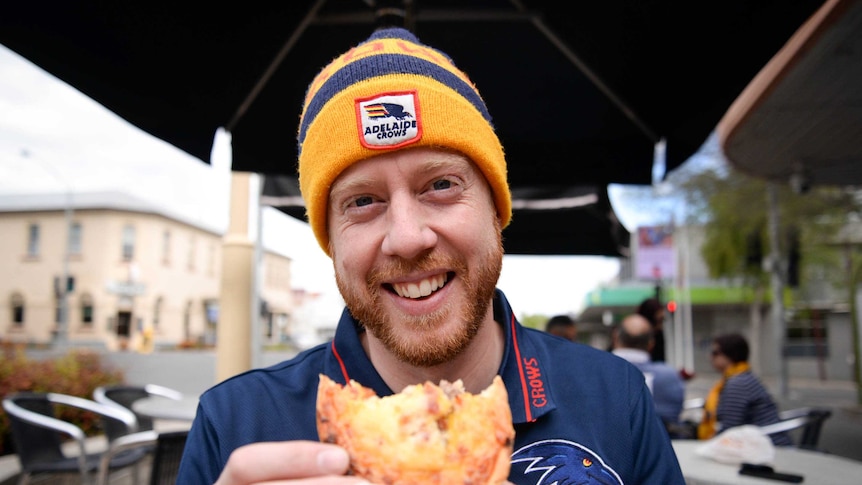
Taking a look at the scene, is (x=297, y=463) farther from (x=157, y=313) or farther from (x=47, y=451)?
(x=157, y=313)

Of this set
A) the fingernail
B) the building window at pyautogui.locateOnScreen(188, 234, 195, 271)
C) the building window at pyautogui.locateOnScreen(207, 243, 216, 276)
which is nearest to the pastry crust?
the fingernail

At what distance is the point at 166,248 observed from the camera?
176ft

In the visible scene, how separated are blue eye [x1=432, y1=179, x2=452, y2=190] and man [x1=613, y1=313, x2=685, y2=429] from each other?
16.0 feet

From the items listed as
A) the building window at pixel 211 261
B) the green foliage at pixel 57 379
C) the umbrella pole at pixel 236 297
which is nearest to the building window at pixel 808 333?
the green foliage at pixel 57 379

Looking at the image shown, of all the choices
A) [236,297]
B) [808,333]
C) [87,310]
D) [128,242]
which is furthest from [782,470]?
[128,242]

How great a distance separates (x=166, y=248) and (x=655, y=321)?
5235cm

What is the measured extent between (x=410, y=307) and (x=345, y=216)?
0.98ft

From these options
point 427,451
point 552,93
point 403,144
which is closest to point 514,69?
point 552,93

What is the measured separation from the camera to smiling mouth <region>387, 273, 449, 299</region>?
1.49 m

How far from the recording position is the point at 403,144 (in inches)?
60.4

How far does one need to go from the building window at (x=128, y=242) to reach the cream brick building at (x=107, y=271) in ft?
0.24

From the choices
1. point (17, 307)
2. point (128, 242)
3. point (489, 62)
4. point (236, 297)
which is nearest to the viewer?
point (489, 62)

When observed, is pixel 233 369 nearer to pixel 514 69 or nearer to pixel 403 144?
pixel 514 69

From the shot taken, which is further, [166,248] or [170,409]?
[166,248]
